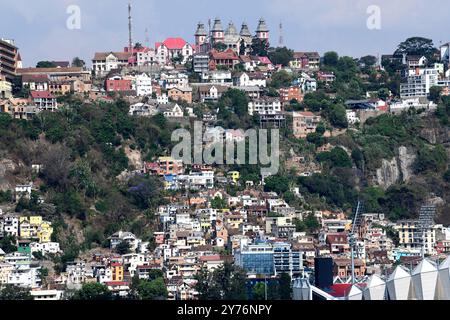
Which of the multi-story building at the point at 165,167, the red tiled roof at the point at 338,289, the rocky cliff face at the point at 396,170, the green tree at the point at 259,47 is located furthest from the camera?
the green tree at the point at 259,47

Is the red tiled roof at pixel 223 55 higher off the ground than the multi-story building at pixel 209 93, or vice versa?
the red tiled roof at pixel 223 55

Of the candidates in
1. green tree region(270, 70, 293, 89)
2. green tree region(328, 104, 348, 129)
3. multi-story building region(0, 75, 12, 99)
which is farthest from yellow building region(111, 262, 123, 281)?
green tree region(270, 70, 293, 89)

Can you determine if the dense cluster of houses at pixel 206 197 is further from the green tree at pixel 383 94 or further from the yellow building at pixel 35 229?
the green tree at pixel 383 94

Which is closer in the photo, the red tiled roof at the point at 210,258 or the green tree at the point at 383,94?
the red tiled roof at the point at 210,258

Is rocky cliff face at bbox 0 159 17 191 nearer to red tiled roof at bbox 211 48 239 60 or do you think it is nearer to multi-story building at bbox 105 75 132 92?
multi-story building at bbox 105 75 132 92

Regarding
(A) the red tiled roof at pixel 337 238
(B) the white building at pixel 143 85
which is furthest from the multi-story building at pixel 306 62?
(A) the red tiled roof at pixel 337 238

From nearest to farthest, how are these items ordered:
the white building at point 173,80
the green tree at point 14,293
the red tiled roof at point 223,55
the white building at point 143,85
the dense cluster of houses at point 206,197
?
the green tree at point 14,293, the dense cluster of houses at point 206,197, the white building at point 143,85, the white building at point 173,80, the red tiled roof at point 223,55

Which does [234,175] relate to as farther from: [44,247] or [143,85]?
[44,247]
